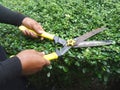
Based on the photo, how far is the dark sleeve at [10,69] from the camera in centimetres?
204

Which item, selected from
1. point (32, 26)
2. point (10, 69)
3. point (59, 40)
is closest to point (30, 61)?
point (10, 69)

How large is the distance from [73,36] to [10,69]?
798 mm

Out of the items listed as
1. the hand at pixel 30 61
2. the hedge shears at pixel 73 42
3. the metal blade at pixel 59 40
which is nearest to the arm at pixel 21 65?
the hand at pixel 30 61

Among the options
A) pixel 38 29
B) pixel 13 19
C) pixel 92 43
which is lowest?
pixel 92 43

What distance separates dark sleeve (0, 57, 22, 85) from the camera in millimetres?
2037

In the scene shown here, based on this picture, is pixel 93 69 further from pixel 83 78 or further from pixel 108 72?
pixel 83 78

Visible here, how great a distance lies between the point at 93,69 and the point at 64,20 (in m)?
0.65

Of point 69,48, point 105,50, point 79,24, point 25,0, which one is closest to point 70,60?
point 69,48

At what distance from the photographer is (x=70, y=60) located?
2.49 m

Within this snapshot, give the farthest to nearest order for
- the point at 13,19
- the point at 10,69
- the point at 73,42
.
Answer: the point at 13,19 → the point at 73,42 → the point at 10,69

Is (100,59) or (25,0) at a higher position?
(25,0)

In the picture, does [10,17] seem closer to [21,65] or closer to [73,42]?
[73,42]

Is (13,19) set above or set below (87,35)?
above

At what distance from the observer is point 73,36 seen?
8.77 ft
